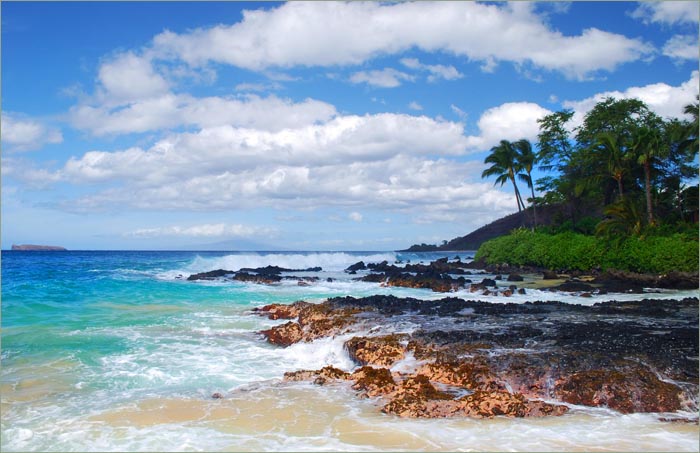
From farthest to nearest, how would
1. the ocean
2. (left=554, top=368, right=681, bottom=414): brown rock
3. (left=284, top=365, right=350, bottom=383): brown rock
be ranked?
(left=284, top=365, right=350, bottom=383): brown rock, (left=554, top=368, right=681, bottom=414): brown rock, the ocean

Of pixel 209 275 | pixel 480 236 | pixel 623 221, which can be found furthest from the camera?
pixel 480 236

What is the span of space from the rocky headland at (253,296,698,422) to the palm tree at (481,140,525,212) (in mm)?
28919

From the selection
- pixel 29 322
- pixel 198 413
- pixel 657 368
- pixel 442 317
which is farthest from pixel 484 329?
pixel 29 322

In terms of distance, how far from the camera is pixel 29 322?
16.2 meters

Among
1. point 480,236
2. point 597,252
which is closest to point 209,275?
point 597,252

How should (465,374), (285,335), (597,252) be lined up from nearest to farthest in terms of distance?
(465,374) → (285,335) → (597,252)

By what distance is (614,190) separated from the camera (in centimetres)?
3625

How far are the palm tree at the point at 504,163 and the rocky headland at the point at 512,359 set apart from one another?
28.9 meters

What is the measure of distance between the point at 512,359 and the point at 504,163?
117 ft

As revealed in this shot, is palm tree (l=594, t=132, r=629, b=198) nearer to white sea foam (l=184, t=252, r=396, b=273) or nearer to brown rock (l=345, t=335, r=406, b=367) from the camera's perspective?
brown rock (l=345, t=335, r=406, b=367)

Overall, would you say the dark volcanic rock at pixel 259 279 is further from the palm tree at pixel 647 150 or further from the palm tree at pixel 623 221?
the palm tree at pixel 647 150

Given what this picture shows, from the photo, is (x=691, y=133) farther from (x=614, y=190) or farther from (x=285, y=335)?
(x=285, y=335)

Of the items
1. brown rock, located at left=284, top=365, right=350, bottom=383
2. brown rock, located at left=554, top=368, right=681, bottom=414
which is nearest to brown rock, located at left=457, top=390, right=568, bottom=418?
brown rock, located at left=554, top=368, right=681, bottom=414

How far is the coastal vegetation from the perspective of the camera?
2652cm
